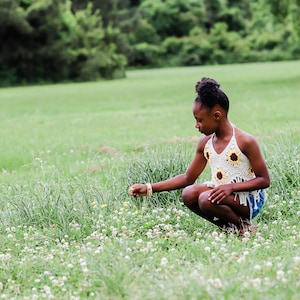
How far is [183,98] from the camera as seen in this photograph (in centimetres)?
2719

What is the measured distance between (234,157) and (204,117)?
0.40 m

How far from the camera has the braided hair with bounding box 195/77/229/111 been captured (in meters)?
5.93

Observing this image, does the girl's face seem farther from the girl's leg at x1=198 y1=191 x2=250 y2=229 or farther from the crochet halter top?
the girl's leg at x1=198 y1=191 x2=250 y2=229

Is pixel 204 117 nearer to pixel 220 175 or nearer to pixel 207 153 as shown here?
pixel 207 153

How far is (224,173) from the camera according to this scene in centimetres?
614

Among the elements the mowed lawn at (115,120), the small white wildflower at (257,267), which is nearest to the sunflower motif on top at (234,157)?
the small white wildflower at (257,267)

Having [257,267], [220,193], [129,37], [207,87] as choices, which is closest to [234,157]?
[220,193]

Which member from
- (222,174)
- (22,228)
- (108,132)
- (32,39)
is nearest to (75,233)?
(22,228)

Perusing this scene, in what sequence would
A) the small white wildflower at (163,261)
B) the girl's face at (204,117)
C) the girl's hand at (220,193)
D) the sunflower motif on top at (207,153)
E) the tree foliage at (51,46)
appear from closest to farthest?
the small white wildflower at (163,261), the girl's hand at (220,193), the girl's face at (204,117), the sunflower motif on top at (207,153), the tree foliage at (51,46)

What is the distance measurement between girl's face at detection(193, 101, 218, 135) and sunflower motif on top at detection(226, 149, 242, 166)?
244mm

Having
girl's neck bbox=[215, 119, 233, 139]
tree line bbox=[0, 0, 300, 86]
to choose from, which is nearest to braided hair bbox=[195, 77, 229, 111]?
girl's neck bbox=[215, 119, 233, 139]

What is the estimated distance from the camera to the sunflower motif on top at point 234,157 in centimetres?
607

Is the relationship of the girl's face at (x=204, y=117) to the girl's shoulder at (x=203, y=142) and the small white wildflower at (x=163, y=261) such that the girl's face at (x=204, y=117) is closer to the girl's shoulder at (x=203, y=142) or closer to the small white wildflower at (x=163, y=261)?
the girl's shoulder at (x=203, y=142)

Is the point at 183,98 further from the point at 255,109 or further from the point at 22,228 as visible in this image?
the point at 22,228
